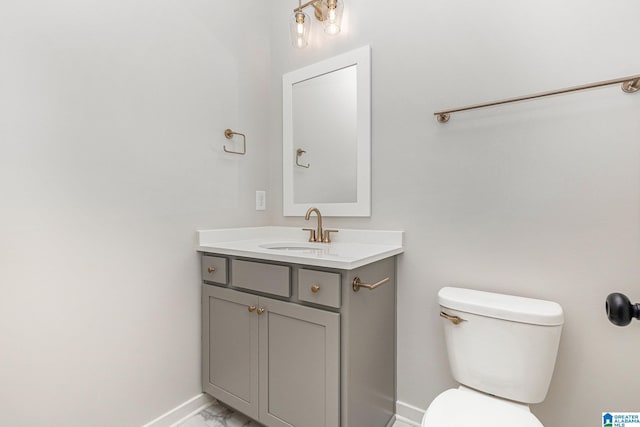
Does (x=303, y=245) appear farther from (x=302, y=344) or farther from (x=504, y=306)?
(x=504, y=306)

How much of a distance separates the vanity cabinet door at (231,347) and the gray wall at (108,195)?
0.27ft

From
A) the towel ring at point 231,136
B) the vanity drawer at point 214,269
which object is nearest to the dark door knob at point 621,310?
the vanity drawer at point 214,269

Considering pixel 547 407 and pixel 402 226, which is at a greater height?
pixel 402 226

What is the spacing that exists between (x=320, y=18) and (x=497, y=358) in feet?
5.90

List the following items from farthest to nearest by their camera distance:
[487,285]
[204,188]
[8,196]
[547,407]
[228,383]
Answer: [204,188]
[228,383]
[487,285]
[547,407]
[8,196]

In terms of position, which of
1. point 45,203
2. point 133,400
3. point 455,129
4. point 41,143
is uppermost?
point 455,129

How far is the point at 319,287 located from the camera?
1.18 meters

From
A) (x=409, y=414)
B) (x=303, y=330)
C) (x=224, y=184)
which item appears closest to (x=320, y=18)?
(x=224, y=184)

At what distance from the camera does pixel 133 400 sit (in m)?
1.37

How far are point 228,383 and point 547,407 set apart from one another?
138cm

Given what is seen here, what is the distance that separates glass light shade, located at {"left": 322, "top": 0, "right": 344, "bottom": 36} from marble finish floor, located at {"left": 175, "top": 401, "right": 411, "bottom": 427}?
2024mm

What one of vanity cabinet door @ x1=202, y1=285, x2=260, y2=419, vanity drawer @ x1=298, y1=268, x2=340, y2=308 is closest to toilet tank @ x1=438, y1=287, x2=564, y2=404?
vanity drawer @ x1=298, y1=268, x2=340, y2=308

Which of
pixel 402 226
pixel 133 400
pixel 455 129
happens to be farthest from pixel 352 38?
pixel 133 400

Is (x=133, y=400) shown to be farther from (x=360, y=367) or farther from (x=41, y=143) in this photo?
(x=41, y=143)
